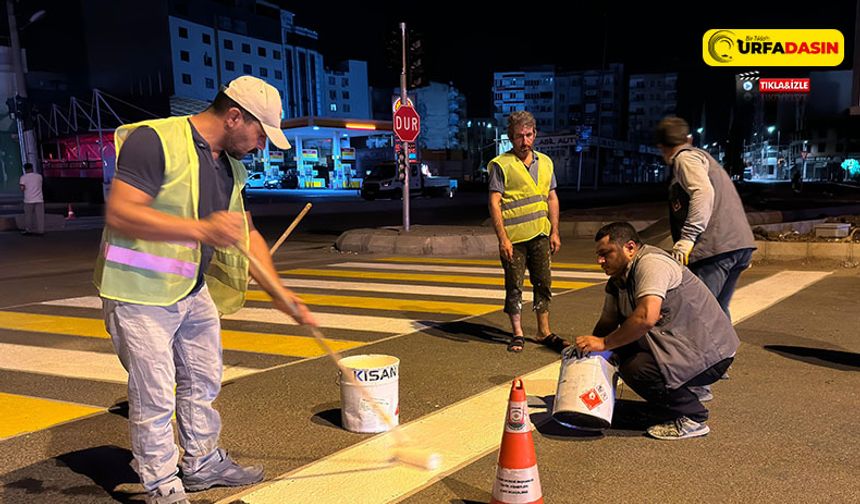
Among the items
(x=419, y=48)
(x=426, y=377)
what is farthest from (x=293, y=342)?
(x=419, y=48)

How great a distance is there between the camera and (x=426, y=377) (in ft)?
16.8

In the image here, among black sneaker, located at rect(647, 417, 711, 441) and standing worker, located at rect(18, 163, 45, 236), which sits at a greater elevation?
standing worker, located at rect(18, 163, 45, 236)

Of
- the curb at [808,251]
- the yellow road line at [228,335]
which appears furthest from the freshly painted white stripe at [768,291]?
the yellow road line at [228,335]

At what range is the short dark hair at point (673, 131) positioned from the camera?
4.61 m

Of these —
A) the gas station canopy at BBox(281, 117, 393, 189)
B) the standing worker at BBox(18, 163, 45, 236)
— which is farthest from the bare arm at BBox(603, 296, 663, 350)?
the gas station canopy at BBox(281, 117, 393, 189)

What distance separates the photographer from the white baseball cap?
282 cm

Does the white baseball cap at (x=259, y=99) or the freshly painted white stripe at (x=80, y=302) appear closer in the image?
the white baseball cap at (x=259, y=99)

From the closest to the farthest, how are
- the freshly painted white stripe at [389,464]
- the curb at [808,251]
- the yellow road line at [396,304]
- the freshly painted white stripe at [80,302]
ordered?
the freshly painted white stripe at [389,464]
the yellow road line at [396,304]
the freshly painted white stripe at [80,302]
the curb at [808,251]

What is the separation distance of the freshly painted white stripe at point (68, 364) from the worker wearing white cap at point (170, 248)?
226 centimetres

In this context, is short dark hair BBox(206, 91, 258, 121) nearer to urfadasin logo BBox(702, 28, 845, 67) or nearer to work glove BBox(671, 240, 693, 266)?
work glove BBox(671, 240, 693, 266)

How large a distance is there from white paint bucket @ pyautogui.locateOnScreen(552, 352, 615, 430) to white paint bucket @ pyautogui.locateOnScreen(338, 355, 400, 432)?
98 centimetres

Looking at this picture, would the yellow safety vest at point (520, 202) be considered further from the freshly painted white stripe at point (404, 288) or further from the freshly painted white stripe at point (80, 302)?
the freshly painted white stripe at point (80, 302)

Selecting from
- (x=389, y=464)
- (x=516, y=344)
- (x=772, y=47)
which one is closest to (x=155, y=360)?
(x=389, y=464)

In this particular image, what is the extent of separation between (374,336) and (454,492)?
336 centimetres
